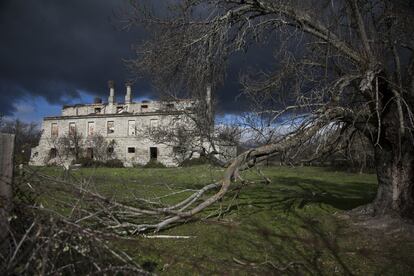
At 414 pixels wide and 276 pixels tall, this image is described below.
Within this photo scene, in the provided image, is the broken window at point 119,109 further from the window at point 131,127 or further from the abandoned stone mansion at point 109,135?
the window at point 131,127

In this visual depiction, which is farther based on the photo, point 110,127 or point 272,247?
point 110,127

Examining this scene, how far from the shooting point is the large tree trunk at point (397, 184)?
8.69m

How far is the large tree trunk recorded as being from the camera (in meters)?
8.69

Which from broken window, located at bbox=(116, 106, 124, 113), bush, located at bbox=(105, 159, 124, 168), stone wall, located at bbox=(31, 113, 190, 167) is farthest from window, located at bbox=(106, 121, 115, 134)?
bush, located at bbox=(105, 159, 124, 168)

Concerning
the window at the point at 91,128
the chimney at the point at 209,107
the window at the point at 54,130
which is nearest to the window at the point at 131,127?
the window at the point at 91,128

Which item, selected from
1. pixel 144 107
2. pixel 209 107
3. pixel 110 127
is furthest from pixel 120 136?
pixel 209 107

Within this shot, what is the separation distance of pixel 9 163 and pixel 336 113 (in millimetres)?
6173

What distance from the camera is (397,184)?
348 inches

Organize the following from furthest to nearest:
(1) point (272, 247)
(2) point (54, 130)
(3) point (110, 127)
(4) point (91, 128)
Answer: (2) point (54, 130) < (4) point (91, 128) < (3) point (110, 127) < (1) point (272, 247)

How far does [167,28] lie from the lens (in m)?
9.91

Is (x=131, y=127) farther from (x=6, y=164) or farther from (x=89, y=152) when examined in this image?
(x=6, y=164)

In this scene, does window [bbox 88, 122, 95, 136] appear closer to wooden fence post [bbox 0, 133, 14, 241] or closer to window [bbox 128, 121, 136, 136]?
window [bbox 128, 121, 136, 136]

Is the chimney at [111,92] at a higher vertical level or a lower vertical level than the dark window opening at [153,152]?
higher

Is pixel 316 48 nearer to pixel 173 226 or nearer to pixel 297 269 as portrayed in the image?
pixel 173 226
